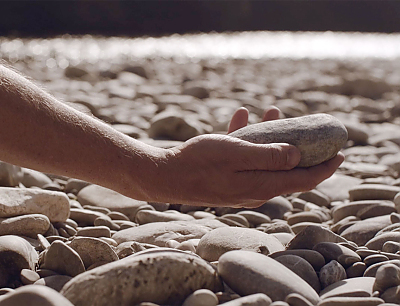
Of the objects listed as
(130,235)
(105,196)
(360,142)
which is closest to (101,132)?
(130,235)

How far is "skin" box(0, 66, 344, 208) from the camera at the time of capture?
194 centimetres

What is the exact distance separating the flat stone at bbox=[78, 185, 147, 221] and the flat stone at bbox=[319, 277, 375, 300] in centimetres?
142

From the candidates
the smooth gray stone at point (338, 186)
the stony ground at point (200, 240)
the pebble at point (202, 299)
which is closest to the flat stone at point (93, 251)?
the stony ground at point (200, 240)

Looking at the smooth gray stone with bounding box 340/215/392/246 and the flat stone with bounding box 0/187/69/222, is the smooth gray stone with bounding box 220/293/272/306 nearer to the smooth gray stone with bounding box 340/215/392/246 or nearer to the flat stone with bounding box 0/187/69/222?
the smooth gray stone with bounding box 340/215/392/246

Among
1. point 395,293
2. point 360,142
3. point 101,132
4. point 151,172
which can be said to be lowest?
point 360,142

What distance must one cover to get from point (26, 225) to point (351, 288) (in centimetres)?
130

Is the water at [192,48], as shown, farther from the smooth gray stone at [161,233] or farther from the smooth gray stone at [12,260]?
the smooth gray stone at [12,260]

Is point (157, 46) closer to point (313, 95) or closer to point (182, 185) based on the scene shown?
point (313, 95)

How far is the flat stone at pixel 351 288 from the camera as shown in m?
A: 1.65

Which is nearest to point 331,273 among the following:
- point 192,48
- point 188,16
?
point 192,48

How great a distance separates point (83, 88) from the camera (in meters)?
7.91

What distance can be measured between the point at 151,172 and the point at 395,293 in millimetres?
949

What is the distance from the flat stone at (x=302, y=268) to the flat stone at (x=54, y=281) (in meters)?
0.68

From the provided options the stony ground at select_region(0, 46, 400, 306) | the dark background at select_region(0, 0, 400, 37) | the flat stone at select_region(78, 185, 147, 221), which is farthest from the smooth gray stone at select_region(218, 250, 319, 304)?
the dark background at select_region(0, 0, 400, 37)
